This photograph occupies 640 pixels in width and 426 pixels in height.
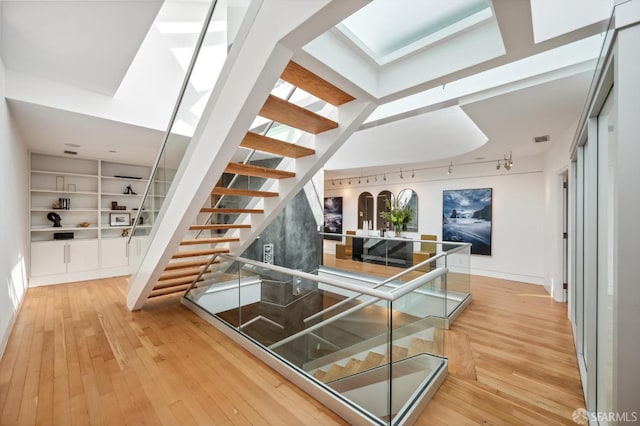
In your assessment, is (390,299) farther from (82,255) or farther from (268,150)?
(82,255)

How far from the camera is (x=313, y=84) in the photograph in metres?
1.88

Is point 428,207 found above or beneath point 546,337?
above

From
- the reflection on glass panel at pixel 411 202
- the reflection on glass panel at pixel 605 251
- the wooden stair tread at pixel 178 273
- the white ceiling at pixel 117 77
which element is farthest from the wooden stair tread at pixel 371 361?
the reflection on glass panel at pixel 411 202

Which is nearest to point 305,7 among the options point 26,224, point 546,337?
point 546,337

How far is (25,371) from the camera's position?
238cm

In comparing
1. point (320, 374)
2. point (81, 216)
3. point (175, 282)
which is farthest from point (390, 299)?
point (81, 216)

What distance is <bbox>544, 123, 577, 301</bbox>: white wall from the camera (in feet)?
13.8

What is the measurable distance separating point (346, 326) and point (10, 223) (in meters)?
4.40

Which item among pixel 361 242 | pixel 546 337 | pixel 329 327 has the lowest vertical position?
pixel 546 337

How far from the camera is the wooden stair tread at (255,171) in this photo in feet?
7.53

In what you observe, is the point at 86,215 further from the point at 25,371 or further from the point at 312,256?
the point at 312,256

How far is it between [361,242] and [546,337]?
3579 millimetres

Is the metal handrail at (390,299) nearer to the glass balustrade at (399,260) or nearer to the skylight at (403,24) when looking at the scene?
the glass balustrade at (399,260)

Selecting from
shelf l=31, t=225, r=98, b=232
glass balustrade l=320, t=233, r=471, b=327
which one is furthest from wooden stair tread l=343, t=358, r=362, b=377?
shelf l=31, t=225, r=98, b=232
